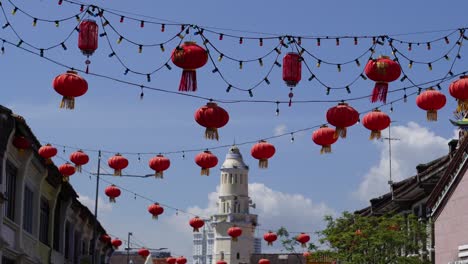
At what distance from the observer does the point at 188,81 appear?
22750 mm

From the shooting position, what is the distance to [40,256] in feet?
127

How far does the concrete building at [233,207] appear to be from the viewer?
179m

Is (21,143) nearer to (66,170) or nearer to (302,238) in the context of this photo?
(66,170)

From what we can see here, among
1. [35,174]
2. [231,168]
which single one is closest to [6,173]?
[35,174]

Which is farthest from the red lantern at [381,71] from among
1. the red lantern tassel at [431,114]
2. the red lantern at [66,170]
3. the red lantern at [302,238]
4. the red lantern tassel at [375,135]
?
the red lantern at [302,238]

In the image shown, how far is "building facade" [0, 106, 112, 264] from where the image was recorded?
31438 mm

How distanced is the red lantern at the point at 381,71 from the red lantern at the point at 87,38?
605 centimetres

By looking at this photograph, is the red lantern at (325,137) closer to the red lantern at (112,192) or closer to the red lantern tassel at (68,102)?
the red lantern tassel at (68,102)

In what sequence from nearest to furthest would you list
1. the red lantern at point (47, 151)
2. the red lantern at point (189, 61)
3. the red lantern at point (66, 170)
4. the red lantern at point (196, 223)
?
1. the red lantern at point (189, 61)
2. the red lantern at point (47, 151)
3. the red lantern at point (66, 170)
4. the red lantern at point (196, 223)

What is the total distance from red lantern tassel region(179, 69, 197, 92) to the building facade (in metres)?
9.30

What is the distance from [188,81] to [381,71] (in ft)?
14.1

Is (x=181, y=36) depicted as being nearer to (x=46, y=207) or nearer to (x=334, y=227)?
(x=46, y=207)

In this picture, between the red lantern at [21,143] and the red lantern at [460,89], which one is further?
the red lantern at [21,143]

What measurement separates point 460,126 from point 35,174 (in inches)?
619
